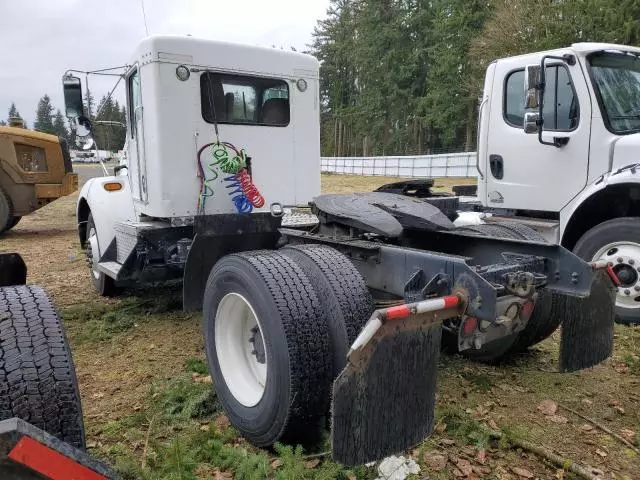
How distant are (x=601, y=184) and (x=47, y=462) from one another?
203 inches

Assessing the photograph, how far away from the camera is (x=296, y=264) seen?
3.01 metres

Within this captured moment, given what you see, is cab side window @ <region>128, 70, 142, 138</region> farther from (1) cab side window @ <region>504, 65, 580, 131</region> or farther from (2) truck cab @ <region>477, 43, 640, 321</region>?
(1) cab side window @ <region>504, 65, 580, 131</region>

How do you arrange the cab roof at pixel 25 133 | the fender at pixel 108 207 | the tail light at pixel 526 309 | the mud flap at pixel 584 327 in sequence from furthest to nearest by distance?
1. the cab roof at pixel 25 133
2. the fender at pixel 108 207
3. the mud flap at pixel 584 327
4. the tail light at pixel 526 309

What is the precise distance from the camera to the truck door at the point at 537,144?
18.0ft

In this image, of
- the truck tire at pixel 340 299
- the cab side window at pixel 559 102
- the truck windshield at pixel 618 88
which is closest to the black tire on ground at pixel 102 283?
the truck tire at pixel 340 299

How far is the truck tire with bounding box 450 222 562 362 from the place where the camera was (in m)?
3.62

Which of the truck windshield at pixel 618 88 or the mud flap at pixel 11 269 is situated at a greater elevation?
the truck windshield at pixel 618 88

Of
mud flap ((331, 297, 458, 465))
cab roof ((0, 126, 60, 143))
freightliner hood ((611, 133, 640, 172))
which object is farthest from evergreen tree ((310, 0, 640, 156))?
mud flap ((331, 297, 458, 465))

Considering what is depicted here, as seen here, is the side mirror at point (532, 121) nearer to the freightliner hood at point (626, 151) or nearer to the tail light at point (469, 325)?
the freightliner hood at point (626, 151)

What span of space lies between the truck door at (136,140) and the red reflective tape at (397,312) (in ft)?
11.8

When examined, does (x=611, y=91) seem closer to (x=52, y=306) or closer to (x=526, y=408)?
(x=526, y=408)

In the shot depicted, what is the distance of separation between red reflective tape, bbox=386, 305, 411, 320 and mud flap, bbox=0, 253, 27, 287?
200cm

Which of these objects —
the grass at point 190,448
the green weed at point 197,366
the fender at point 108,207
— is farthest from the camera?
the fender at point 108,207

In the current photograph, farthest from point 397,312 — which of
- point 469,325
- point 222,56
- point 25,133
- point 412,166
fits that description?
point 412,166
